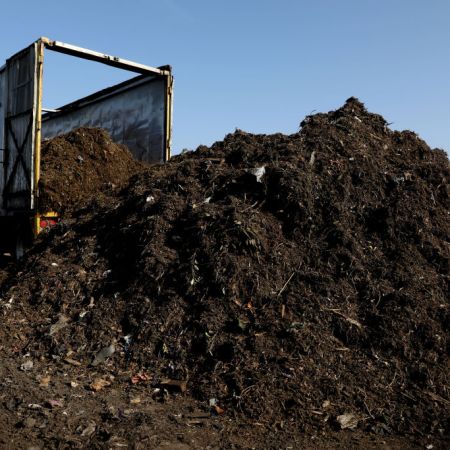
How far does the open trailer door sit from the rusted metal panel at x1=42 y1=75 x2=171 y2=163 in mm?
2166

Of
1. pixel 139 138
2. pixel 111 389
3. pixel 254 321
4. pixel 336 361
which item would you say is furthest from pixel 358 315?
pixel 139 138

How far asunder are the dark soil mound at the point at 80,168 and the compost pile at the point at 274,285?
68cm

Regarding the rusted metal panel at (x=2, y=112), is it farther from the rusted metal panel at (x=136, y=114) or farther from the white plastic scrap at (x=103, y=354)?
the white plastic scrap at (x=103, y=354)

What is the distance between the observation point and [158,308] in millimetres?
4887

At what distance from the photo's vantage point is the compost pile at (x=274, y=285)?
4094 mm

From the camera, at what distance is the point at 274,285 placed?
4.93m

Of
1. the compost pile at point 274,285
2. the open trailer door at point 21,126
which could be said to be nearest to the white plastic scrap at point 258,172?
the compost pile at point 274,285

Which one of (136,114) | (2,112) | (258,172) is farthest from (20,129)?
(258,172)

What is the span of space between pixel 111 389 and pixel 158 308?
0.93 m

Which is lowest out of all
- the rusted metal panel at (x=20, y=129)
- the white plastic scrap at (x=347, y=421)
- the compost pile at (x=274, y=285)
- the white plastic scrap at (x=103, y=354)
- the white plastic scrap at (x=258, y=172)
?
the white plastic scrap at (x=347, y=421)

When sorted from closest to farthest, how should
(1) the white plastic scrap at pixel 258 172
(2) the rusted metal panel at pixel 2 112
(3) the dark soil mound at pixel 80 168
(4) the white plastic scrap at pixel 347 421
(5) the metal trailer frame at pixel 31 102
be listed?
(4) the white plastic scrap at pixel 347 421, (1) the white plastic scrap at pixel 258 172, (5) the metal trailer frame at pixel 31 102, (3) the dark soil mound at pixel 80 168, (2) the rusted metal panel at pixel 2 112

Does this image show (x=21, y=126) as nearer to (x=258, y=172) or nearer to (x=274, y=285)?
(x=258, y=172)

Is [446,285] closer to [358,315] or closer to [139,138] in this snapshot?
[358,315]

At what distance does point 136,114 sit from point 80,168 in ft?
6.43
